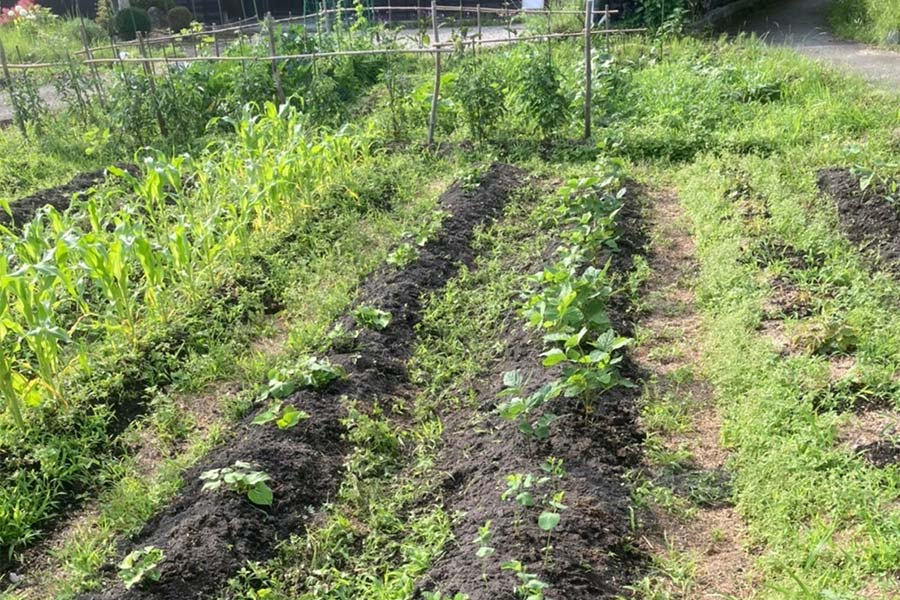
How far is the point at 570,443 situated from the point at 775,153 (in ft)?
16.1

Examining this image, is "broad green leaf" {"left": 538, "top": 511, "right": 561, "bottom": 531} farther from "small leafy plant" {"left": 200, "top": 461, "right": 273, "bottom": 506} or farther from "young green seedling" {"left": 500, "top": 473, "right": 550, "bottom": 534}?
"small leafy plant" {"left": 200, "top": 461, "right": 273, "bottom": 506}

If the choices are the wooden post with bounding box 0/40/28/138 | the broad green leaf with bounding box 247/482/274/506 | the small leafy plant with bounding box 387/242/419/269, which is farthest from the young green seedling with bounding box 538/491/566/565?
the wooden post with bounding box 0/40/28/138

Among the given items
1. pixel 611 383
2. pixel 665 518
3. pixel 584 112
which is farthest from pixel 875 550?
pixel 584 112

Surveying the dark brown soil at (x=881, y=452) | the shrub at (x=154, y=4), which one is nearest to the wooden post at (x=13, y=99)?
the dark brown soil at (x=881, y=452)

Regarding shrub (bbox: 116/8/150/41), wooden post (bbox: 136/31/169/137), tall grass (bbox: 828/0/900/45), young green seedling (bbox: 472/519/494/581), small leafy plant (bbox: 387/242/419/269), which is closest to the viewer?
young green seedling (bbox: 472/519/494/581)

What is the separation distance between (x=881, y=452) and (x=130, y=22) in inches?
651

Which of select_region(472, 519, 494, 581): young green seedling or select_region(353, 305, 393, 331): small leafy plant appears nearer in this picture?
select_region(472, 519, 494, 581): young green seedling

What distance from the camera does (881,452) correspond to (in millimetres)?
3242

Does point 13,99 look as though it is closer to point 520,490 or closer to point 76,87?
point 76,87

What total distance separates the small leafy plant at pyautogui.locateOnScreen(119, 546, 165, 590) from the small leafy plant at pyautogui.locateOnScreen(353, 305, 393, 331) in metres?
1.87

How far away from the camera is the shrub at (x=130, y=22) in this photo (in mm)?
15781

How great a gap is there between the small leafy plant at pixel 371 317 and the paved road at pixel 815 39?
741 centimetres

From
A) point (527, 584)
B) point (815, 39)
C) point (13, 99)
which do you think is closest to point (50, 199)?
point (13, 99)

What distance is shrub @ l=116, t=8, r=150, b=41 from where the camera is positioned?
51.8ft
